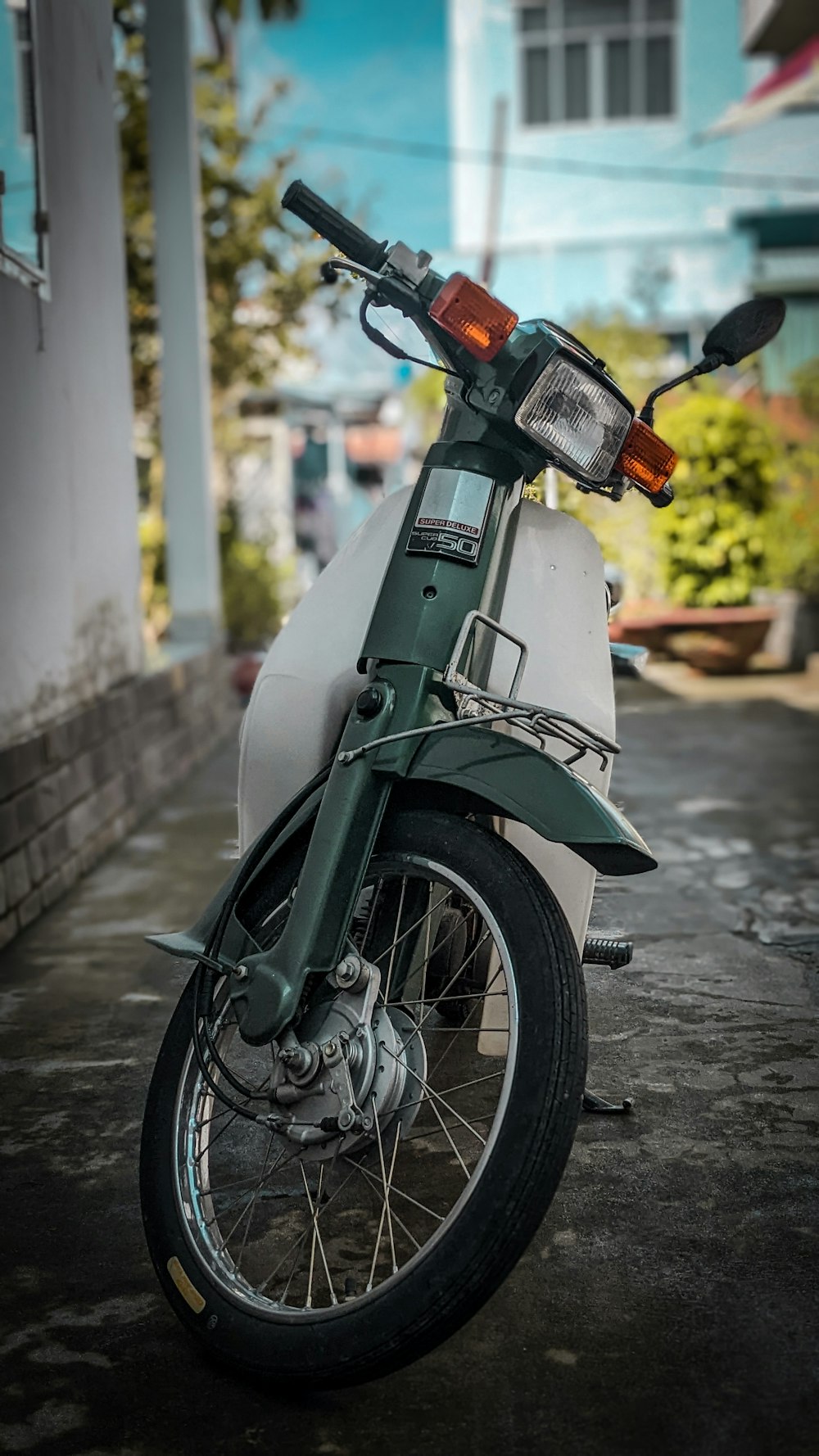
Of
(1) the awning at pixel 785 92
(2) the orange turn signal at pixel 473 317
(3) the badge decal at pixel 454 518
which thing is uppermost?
(1) the awning at pixel 785 92

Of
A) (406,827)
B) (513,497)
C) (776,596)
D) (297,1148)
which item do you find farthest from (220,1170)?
(776,596)

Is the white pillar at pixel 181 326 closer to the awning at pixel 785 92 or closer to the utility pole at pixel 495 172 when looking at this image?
the awning at pixel 785 92

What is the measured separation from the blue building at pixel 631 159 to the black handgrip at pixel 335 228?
1641 centimetres

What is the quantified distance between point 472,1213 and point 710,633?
859 cm

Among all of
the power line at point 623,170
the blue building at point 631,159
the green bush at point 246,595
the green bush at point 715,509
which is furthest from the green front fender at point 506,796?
the blue building at point 631,159

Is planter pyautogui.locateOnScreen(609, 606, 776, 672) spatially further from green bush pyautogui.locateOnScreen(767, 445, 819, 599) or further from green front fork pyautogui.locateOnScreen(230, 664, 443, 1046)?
green front fork pyautogui.locateOnScreen(230, 664, 443, 1046)

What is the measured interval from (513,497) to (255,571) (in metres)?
9.63

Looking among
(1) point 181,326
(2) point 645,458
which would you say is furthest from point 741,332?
(1) point 181,326

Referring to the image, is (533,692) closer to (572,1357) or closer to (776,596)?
(572,1357)

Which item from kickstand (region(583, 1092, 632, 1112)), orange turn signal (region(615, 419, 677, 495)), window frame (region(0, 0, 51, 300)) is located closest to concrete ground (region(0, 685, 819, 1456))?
kickstand (region(583, 1092, 632, 1112))

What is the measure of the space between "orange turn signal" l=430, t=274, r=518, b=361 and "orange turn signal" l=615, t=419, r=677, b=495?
0.87ft

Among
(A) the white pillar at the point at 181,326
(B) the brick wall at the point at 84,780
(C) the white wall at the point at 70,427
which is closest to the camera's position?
(B) the brick wall at the point at 84,780

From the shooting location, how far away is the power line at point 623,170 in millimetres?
17938

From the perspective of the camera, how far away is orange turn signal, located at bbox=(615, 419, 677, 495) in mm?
2145
